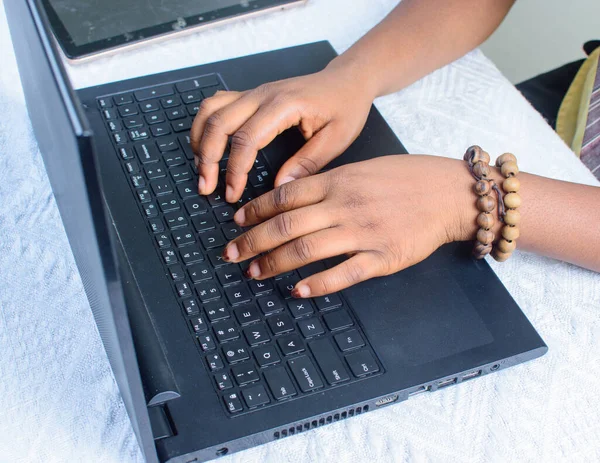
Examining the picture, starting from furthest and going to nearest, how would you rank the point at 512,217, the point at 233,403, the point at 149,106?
the point at 149,106 < the point at 512,217 < the point at 233,403

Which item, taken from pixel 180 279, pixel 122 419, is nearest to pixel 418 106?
pixel 180 279

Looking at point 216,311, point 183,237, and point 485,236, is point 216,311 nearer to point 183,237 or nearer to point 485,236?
point 183,237

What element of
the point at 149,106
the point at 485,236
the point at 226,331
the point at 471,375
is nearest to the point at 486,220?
the point at 485,236

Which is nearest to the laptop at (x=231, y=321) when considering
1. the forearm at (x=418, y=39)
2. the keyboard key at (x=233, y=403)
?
the keyboard key at (x=233, y=403)

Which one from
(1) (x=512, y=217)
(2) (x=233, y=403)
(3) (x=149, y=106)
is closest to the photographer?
(2) (x=233, y=403)

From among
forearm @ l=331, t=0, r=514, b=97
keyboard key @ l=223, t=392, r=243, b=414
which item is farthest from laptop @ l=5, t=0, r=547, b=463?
forearm @ l=331, t=0, r=514, b=97

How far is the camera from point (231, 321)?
22.1 inches

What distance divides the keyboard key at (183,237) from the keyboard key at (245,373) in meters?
0.13

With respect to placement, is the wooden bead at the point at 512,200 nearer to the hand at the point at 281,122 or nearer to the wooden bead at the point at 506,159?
the wooden bead at the point at 506,159

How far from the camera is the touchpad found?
1.84 feet

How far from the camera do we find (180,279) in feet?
1.93

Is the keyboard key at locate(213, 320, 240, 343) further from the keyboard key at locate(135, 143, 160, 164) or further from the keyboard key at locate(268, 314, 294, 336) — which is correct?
the keyboard key at locate(135, 143, 160, 164)

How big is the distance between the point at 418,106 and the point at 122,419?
0.46 metres

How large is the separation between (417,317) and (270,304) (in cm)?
12
